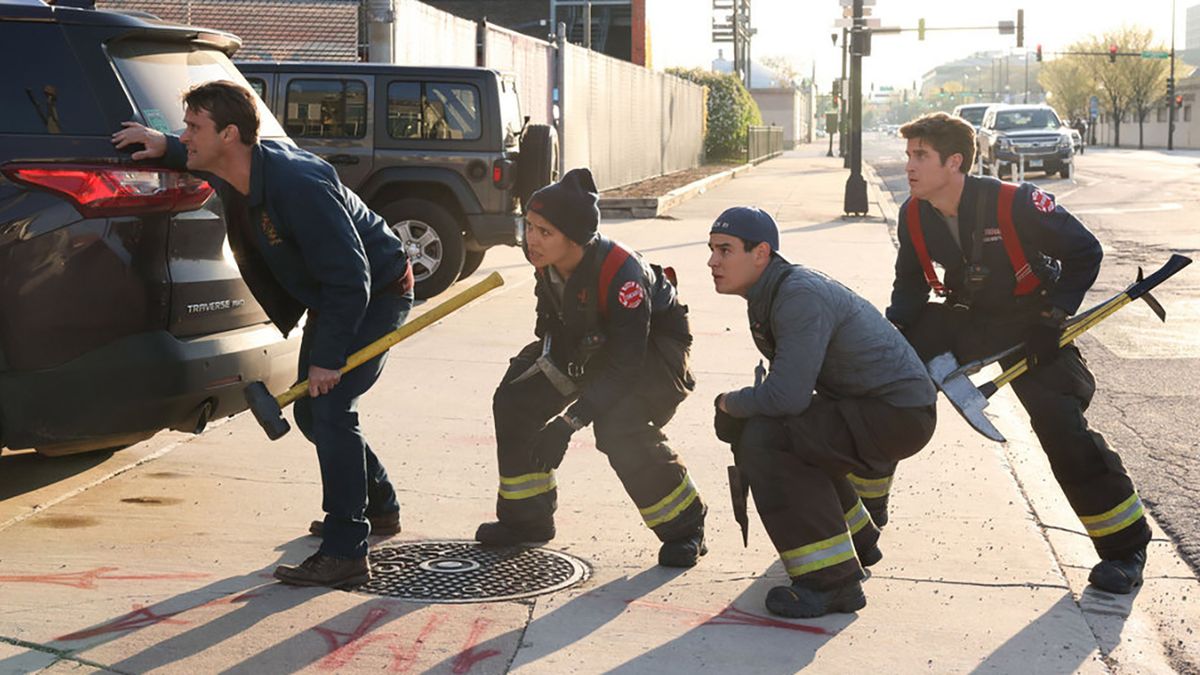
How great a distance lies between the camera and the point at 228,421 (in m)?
7.89

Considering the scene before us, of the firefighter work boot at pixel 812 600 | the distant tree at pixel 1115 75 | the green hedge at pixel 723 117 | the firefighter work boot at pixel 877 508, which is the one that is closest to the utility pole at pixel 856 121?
the firefighter work boot at pixel 877 508

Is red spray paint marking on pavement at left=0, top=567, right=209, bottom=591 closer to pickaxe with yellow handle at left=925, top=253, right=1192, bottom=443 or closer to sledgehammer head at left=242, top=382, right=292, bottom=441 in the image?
sledgehammer head at left=242, top=382, right=292, bottom=441

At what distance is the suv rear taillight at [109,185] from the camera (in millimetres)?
5301

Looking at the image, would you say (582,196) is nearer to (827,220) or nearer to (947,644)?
(947,644)

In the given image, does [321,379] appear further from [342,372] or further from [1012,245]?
[1012,245]

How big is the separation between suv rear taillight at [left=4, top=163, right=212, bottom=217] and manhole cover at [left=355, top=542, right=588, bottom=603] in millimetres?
1422

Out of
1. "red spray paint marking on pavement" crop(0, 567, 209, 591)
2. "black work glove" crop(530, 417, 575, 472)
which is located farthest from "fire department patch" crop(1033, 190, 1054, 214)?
"red spray paint marking on pavement" crop(0, 567, 209, 591)

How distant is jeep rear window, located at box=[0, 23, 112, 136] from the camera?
5430mm

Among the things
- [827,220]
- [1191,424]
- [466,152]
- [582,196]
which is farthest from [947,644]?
[827,220]

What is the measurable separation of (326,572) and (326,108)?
8.55 m

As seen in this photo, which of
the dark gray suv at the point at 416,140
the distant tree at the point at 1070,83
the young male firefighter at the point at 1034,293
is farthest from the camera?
the distant tree at the point at 1070,83

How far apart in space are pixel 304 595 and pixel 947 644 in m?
1.98

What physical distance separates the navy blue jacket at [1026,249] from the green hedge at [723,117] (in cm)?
4321

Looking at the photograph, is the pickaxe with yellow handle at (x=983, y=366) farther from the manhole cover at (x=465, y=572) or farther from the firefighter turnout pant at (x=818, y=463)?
the manhole cover at (x=465, y=572)
